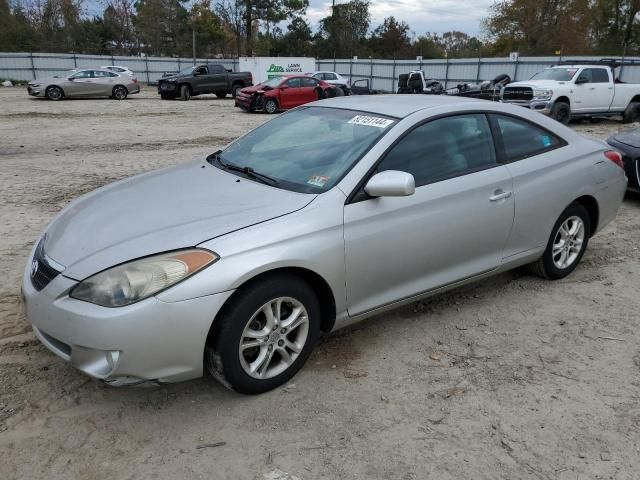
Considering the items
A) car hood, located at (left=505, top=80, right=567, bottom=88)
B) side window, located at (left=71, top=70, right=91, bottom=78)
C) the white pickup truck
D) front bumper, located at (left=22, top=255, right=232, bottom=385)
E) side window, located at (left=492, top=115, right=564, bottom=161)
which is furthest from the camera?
side window, located at (left=71, top=70, right=91, bottom=78)

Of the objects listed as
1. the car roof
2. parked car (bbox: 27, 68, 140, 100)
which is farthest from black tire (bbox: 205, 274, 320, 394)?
parked car (bbox: 27, 68, 140, 100)

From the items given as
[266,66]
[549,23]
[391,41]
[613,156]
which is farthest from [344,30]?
[613,156]

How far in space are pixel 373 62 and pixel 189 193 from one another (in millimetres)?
33504

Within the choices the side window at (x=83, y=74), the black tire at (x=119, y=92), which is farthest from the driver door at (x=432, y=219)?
the black tire at (x=119, y=92)

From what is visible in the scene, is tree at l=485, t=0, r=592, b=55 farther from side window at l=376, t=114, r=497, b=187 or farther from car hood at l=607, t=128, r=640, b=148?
side window at l=376, t=114, r=497, b=187

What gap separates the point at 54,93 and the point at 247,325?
24.4 metres

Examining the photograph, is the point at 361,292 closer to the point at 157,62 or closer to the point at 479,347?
the point at 479,347

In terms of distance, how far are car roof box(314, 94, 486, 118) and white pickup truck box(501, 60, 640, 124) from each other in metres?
12.4

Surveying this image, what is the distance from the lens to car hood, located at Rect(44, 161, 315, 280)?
273 centimetres

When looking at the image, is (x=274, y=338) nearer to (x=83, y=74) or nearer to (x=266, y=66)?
(x=83, y=74)

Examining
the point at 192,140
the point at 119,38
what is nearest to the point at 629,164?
the point at 192,140

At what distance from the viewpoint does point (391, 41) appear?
6469 centimetres

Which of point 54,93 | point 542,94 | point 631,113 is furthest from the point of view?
point 54,93

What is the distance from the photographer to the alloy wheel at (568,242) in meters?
4.53
